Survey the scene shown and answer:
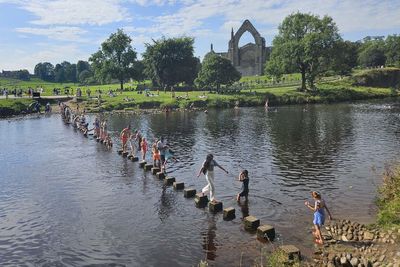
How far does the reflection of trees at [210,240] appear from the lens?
1622 cm

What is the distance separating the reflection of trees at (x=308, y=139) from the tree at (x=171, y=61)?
152ft

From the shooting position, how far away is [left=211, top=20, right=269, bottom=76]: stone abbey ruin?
160 metres

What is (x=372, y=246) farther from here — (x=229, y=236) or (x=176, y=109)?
(x=176, y=109)

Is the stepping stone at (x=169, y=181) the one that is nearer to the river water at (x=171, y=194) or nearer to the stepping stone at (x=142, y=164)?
the river water at (x=171, y=194)

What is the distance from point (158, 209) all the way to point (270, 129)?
109 feet

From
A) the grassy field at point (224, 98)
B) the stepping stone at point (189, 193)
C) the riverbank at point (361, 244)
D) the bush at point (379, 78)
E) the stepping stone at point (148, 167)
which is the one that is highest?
the bush at point (379, 78)

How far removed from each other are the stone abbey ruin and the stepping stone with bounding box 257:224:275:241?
147 metres

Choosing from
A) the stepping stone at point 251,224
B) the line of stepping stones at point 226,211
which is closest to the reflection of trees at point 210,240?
the line of stepping stones at point 226,211

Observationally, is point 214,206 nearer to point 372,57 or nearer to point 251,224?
point 251,224

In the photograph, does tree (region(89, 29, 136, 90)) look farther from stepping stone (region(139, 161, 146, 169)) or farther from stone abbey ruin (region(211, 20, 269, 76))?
stepping stone (region(139, 161, 146, 169))

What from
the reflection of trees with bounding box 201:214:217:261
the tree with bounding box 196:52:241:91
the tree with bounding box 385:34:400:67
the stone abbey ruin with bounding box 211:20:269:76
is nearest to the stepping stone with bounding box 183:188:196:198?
the reflection of trees with bounding box 201:214:217:261

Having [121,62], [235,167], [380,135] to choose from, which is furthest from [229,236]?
[121,62]

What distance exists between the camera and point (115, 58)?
351ft

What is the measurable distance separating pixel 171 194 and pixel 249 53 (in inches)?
5710
